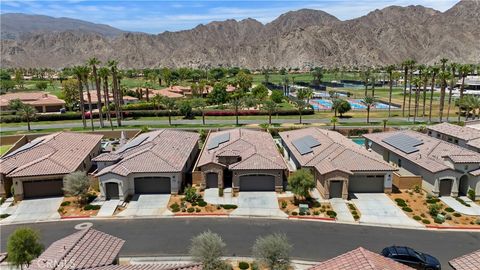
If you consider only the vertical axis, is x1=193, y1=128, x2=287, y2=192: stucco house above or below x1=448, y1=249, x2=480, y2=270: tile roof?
below

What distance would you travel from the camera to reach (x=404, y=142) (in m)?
43.8

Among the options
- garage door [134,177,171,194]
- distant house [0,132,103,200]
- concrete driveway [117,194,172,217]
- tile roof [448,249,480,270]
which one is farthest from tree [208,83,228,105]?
tile roof [448,249,480,270]

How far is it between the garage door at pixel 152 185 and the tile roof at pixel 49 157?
661 cm

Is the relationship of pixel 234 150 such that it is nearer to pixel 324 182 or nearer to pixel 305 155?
pixel 305 155

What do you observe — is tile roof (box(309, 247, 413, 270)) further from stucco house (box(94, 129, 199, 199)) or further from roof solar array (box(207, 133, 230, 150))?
roof solar array (box(207, 133, 230, 150))

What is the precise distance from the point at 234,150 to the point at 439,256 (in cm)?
2144

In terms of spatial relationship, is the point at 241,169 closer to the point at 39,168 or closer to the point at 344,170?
the point at 344,170

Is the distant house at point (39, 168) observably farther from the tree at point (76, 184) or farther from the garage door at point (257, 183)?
the garage door at point (257, 183)

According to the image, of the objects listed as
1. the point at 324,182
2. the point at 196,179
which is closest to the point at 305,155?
the point at 324,182

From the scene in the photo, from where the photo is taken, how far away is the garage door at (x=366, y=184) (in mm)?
36875

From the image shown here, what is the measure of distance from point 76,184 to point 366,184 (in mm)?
26879

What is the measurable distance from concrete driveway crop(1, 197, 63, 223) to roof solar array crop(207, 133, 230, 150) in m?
16.3

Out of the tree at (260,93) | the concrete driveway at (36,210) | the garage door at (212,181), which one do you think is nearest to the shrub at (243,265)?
the garage door at (212,181)

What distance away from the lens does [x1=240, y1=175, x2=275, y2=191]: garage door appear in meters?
37.5
